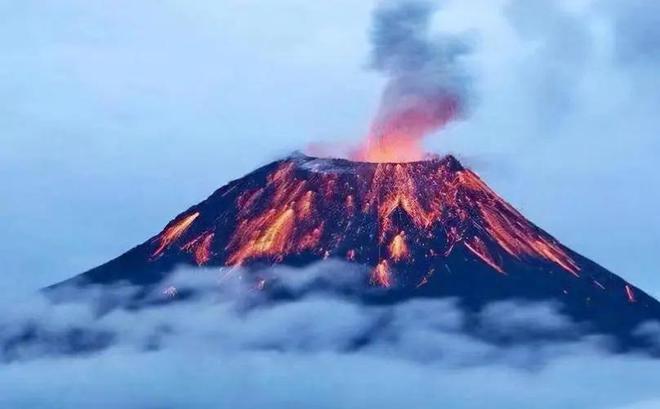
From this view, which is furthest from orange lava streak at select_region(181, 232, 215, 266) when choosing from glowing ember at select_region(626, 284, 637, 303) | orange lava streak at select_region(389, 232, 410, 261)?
glowing ember at select_region(626, 284, 637, 303)

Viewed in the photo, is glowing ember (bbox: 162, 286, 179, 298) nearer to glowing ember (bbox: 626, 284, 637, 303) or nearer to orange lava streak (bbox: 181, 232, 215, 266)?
orange lava streak (bbox: 181, 232, 215, 266)

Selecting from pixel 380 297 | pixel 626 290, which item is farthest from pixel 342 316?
pixel 626 290

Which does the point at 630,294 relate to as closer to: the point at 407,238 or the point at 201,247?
the point at 407,238

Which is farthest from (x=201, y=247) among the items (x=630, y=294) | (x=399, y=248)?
(x=630, y=294)

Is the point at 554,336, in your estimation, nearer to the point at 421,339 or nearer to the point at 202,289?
the point at 421,339

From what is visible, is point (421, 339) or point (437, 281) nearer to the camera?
point (437, 281)

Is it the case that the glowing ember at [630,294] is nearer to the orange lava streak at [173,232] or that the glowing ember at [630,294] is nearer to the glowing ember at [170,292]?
the orange lava streak at [173,232]

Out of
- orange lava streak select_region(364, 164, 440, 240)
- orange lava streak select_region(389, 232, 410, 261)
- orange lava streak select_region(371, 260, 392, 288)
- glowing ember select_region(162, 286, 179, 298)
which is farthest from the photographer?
glowing ember select_region(162, 286, 179, 298)
